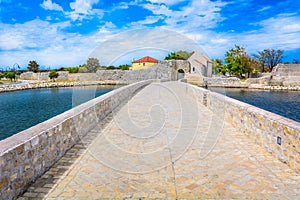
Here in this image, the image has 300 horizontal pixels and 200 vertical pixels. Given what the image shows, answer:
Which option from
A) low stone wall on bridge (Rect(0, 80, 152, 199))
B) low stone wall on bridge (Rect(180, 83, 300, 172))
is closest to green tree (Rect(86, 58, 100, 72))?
low stone wall on bridge (Rect(180, 83, 300, 172))

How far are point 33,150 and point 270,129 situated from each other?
149 inches

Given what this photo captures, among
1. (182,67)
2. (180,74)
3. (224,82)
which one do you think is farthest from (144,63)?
(224,82)

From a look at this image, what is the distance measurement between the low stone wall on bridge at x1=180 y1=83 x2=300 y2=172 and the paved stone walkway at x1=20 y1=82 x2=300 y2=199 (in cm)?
14

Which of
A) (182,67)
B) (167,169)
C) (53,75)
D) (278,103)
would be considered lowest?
(278,103)

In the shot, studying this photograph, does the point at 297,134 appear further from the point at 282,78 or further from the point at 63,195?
the point at 282,78

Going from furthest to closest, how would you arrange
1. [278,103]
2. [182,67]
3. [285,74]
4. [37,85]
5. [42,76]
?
[42,76] < [182,67] < [37,85] < [285,74] < [278,103]

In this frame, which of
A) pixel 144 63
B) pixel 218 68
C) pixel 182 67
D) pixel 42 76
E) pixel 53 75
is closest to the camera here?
pixel 182 67

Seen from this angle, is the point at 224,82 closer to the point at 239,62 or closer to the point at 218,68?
the point at 239,62

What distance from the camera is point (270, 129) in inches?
163

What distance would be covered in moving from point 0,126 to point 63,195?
Result: 12239 mm

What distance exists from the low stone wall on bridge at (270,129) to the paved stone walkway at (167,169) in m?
0.14

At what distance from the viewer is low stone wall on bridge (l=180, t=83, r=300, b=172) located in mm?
3413

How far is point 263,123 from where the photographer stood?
4426 millimetres

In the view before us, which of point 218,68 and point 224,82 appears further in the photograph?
point 218,68
